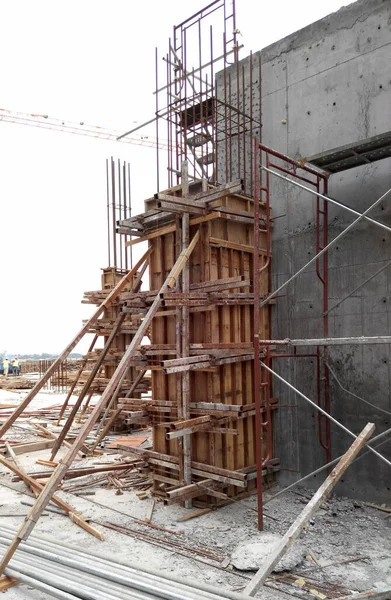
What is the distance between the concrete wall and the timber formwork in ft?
1.83

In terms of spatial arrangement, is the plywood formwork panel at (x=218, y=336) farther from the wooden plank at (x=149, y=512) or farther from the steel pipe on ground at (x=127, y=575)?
the steel pipe on ground at (x=127, y=575)

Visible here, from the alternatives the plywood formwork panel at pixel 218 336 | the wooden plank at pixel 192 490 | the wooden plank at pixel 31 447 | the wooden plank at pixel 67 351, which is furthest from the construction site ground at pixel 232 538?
the wooden plank at pixel 31 447

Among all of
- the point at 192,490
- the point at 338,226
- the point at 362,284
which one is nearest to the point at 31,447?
the point at 192,490

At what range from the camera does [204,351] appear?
8.54 m

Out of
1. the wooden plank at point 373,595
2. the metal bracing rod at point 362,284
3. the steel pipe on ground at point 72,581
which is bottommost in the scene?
the wooden plank at point 373,595

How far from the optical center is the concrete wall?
845 centimetres

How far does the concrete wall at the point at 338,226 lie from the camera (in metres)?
8.45

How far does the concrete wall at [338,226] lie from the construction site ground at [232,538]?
1.16 m

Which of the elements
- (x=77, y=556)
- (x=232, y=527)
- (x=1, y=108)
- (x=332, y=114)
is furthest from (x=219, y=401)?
(x=1, y=108)

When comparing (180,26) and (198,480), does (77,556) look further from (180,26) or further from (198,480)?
(180,26)

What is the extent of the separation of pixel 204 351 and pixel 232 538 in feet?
9.72

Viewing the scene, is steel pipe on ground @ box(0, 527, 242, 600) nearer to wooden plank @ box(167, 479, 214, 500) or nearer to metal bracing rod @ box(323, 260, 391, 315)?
wooden plank @ box(167, 479, 214, 500)

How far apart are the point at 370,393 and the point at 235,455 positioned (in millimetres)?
2604

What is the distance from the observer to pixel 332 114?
363 inches
